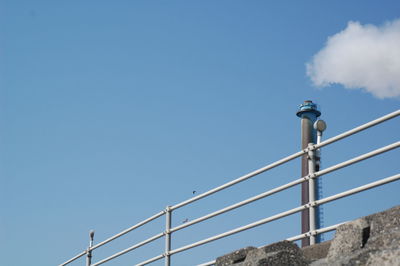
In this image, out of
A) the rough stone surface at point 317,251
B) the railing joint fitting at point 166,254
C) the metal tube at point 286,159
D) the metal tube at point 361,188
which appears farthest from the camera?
the railing joint fitting at point 166,254

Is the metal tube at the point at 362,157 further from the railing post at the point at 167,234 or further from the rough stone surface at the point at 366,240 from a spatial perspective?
the railing post at the point at 167,234

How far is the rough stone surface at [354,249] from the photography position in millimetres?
3463

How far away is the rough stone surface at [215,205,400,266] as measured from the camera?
346cm

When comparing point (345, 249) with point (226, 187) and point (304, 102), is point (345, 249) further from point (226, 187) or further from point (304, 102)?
point (304, 102)

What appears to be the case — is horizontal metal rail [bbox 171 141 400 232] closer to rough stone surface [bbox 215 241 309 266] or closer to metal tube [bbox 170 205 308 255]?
metal tube [bbox 170 205 308 255]

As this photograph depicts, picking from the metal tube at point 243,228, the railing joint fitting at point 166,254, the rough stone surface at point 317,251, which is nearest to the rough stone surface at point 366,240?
the rough stone surface at point 317,251

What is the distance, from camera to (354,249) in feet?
12.8

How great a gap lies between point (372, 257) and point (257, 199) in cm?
290

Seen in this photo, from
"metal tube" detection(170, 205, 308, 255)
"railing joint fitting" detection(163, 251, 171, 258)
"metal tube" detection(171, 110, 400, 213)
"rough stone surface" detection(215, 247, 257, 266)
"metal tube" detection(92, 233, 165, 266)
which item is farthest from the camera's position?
"metal tube" detection(92, 233, 165, 266)

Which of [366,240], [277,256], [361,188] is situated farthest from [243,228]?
[366,240]

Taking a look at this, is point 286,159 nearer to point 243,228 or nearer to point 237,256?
point 243,228

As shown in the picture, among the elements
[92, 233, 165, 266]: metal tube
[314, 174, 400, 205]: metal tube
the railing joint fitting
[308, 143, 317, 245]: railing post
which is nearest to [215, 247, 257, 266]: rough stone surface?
[314, 174, 400, 205]: metal tube

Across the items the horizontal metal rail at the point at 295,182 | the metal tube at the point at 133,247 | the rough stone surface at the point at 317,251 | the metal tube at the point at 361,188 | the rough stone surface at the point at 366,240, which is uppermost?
the metal tube at the point at 133,247

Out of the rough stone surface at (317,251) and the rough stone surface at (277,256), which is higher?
the rough stone surface at (317,251)
